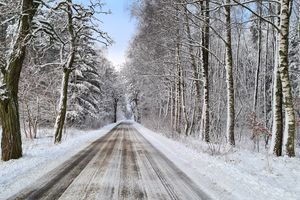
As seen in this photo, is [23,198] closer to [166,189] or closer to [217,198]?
[166,189]

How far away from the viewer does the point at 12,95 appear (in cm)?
1005

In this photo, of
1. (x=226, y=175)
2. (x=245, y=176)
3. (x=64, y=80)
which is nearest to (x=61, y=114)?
(x=64, y=80)

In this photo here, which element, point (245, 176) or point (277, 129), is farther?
point (277, 129)

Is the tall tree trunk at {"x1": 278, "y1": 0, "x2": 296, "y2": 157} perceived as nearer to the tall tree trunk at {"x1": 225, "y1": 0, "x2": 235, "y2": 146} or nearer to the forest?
the forest

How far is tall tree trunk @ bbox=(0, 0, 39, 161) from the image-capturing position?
9.69 m

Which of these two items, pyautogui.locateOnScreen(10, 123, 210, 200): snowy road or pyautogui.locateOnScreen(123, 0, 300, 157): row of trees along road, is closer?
pyautogui.locateOnScreen(10, 123, 210, 200): snowy road

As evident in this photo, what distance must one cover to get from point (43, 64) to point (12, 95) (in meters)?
9.44

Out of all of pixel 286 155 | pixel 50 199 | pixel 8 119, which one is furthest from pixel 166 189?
pixel 8 119

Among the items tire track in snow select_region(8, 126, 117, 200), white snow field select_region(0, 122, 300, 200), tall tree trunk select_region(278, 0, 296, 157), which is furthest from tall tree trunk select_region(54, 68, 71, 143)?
tall tree trunk select_region(278, 0, 296, 157)

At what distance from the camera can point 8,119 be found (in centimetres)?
977

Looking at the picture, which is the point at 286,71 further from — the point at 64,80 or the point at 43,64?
the point at 43,64

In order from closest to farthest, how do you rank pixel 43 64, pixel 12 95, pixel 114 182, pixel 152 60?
pixel 114 182 < pixel 12 95 < pixel 43 64 < pixel 152 60

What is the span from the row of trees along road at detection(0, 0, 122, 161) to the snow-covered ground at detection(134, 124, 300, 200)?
591 centimetres

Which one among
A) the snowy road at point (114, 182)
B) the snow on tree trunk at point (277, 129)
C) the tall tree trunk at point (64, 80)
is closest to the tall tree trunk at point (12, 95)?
the snowy road at point (114, 182)
